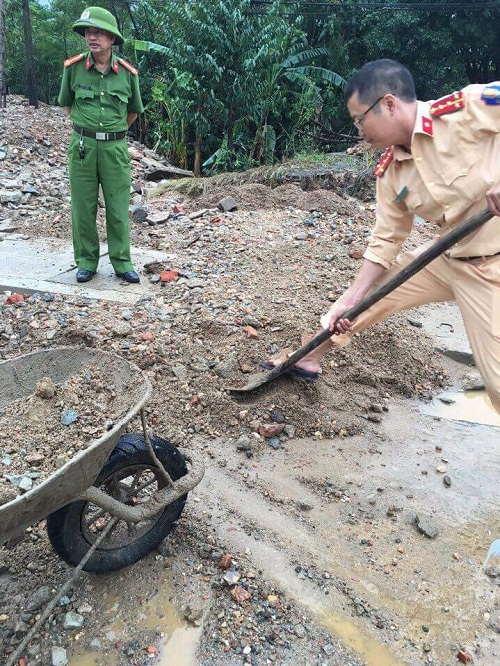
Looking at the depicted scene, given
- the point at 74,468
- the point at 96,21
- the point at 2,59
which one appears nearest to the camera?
the point at 74,468

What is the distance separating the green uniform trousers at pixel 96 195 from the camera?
4484 millimetres

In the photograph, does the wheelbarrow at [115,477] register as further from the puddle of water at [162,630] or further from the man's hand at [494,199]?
the man's hand at [494,199]

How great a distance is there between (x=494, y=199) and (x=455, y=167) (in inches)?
10.8

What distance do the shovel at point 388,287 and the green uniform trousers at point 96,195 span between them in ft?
6.46

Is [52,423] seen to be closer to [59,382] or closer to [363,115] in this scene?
[59,382]

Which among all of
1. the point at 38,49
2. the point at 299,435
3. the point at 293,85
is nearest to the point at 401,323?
the point at 299,435

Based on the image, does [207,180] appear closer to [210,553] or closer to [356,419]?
[356,419]

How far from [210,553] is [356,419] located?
138 cm

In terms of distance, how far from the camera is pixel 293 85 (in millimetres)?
12953

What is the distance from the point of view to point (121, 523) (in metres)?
2.54

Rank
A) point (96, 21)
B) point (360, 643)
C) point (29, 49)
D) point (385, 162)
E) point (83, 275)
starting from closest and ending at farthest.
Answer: point (360, 643) < point (385, 162) < point (96, 21) < point (83, 275) < point (29, 49)

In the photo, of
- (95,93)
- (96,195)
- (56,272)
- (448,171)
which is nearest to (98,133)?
(95,93)

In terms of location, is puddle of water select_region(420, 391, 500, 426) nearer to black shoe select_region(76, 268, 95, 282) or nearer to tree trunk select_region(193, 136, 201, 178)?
black shoe select_region(76, 268, 95, 282)

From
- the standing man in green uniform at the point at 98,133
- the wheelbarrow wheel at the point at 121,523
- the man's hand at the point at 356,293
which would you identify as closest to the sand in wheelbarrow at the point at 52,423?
the wheelbarrow wheel at the point at 121,523
